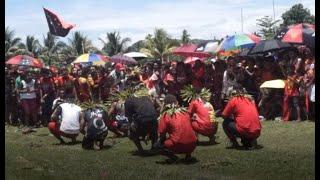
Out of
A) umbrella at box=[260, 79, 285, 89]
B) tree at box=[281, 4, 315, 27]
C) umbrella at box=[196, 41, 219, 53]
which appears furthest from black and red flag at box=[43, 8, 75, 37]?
tree at box=[281, 4, 315, 27]

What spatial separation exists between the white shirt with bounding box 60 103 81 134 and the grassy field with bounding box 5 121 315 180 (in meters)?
0.41

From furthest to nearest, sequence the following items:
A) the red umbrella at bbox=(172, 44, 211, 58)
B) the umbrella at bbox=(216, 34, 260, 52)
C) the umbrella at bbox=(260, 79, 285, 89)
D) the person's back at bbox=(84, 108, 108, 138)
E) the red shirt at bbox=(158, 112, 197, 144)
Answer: the red umbrella at bbox=(172, 44, 211, 58)
the umbrella at bbox=(216, 34, 260, 52)
the umbrella at bbox=(260, 79, 285, 89)
the person's back at bbox=(84, 108, 108, 138)
the red shirt at bbox=(158, 112, 197, 144)

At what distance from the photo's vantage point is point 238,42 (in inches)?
728

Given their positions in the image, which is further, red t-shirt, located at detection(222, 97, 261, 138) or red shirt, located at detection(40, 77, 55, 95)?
red shirt, located at detection(40, 77, 55, 95)

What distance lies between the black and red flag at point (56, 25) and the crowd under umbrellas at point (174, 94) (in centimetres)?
139

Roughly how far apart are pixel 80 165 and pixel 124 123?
378 cm

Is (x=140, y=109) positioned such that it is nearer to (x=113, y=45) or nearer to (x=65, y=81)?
(x=65, y=81)

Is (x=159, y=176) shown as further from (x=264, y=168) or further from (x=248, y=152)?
(x=248, y=152)

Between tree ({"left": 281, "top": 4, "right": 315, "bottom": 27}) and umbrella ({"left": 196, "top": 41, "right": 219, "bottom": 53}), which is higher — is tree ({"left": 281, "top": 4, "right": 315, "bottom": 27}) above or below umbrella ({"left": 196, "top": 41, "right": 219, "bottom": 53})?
above

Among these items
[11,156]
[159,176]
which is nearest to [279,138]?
[159,176]

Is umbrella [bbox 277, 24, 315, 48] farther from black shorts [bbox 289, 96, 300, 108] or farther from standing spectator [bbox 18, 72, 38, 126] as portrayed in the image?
standing spectator [bbox 18, 72, 38, 126]

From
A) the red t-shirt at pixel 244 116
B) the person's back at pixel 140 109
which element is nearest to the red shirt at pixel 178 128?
→ the person's back at pixel 140 109

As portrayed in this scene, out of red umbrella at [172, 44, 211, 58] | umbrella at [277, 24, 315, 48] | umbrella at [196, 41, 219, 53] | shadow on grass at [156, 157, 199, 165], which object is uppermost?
umbrella at [277, 24, 315, 48]

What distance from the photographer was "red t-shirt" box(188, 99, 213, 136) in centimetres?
1159
